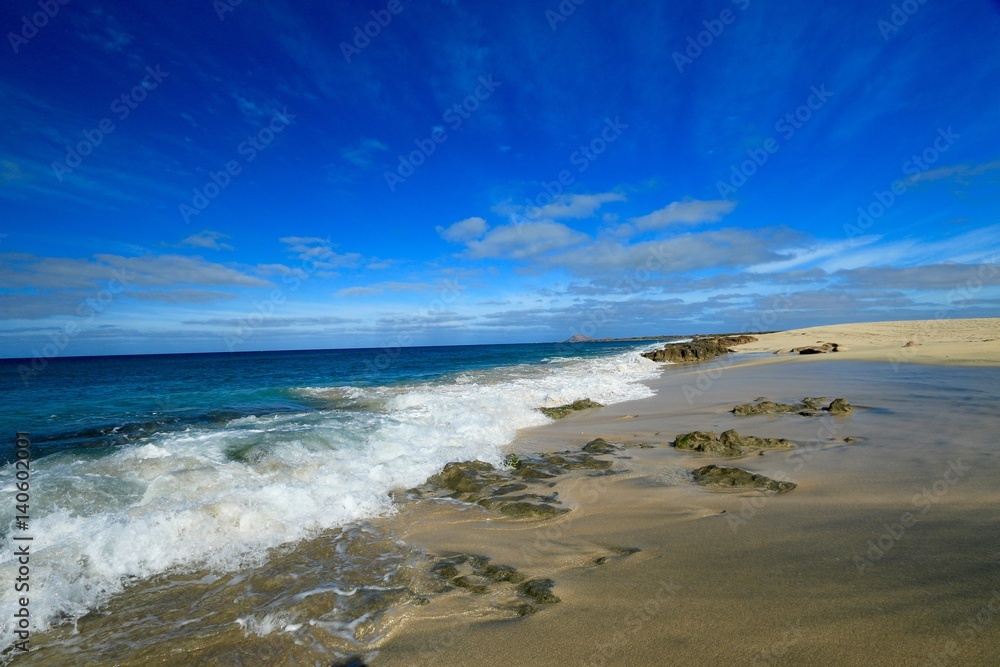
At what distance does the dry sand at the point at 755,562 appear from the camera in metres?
2.73

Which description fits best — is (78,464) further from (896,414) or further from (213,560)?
(896,414)

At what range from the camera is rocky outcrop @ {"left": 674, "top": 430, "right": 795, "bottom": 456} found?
7450 millimetres

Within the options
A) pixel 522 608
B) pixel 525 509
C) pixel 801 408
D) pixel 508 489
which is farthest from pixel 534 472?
pixel 801 408

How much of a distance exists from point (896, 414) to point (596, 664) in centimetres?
976

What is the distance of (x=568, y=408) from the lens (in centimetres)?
1349

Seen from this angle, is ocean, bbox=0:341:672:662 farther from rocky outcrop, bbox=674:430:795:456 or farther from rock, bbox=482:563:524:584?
rocky outcrop, bbox=674:430:795:456

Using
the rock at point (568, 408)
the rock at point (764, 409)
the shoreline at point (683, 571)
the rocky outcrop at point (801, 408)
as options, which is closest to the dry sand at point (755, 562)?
the shoreline at point (683, 571)

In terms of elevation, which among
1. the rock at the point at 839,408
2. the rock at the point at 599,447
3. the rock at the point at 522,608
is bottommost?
the rock at the point at 522,608

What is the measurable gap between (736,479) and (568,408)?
25.2ft

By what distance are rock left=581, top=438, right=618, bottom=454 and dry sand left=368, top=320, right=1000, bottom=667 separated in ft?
2.01

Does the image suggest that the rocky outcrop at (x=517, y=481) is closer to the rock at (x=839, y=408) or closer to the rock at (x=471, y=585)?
the rock at (x=471, y=585)

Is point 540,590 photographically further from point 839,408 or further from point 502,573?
point 839,408

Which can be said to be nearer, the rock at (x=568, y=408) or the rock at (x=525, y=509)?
the rock at (x=525, y=509)

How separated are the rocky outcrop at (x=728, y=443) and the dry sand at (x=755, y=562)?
274 millimetres
